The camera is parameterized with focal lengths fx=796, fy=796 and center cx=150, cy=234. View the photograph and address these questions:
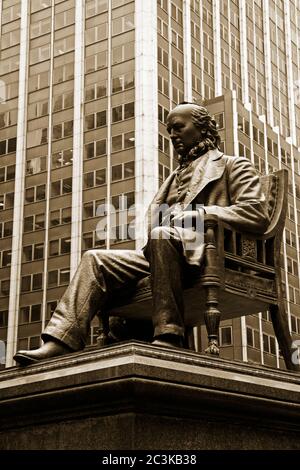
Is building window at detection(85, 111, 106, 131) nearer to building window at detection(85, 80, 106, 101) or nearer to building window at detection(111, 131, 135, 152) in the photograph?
building window at detection(85, 80, 106, 101)

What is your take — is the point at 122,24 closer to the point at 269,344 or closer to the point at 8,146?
the point at 8,146

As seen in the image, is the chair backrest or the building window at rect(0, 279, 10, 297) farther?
the building window at rect(0, 279, 10, 297)

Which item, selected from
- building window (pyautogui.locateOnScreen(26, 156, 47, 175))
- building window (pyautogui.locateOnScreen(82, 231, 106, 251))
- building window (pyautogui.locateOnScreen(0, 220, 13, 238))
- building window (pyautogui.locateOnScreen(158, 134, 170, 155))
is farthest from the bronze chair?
building window (pyautogui.locateOnScreen(26, 156, 47, 175))

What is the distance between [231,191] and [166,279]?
132 centimetres

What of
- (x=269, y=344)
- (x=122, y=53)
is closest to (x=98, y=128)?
(x=122, y=53)

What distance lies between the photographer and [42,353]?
5738 mm

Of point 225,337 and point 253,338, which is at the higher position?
point 253,338

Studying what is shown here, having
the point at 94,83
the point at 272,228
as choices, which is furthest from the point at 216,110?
the point at 272,228

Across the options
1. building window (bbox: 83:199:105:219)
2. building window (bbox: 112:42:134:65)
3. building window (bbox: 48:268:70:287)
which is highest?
building window (bbox: 112:42:134:65)

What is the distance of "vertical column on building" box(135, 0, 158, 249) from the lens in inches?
1533

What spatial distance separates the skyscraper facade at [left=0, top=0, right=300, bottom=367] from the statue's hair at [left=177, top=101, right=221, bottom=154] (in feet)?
95.2

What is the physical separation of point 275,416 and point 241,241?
1.62 meters

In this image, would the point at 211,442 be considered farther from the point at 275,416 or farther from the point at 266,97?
the point at 266,97

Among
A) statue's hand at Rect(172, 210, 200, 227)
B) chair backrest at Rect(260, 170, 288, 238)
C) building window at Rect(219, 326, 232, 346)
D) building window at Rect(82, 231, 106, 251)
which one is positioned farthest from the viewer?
building window at Rect(219, 326, 232, 346)
